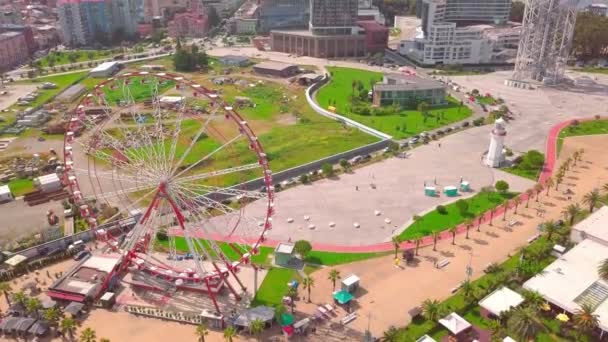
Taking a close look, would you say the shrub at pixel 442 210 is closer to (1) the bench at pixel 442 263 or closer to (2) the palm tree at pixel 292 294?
(1) the bench at pixel 442 263

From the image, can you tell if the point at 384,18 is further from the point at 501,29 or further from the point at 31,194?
the point at 31,194

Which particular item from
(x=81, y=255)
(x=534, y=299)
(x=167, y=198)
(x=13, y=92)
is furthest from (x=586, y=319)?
(x=13, y=92)

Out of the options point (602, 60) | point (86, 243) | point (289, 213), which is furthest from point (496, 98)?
point (86, 243)

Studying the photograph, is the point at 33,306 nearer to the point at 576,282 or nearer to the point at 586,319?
the point at 586,319

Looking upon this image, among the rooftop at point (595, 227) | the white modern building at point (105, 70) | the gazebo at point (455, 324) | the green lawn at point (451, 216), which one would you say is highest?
the white modern building at point (105, 70)

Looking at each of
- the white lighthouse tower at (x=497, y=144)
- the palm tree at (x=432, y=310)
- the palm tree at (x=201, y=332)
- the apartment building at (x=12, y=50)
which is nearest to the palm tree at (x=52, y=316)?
the palm tree at (x=201, y=332)

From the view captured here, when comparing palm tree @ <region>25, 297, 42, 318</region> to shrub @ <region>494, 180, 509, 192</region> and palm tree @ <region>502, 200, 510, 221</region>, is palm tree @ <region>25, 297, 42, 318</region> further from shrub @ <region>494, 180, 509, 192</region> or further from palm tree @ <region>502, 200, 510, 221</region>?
shrub @ <region>494, 180, 509, 192</region>

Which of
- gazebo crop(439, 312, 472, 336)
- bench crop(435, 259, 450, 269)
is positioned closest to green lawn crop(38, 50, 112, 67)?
bench crop(435, 259, 450, 269)
